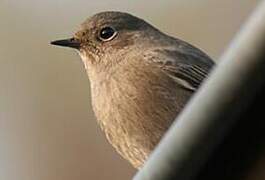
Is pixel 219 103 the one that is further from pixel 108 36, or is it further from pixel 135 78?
pixel 108 36

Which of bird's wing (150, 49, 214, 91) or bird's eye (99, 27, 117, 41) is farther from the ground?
bird's wing (150, 49, 214, 91)

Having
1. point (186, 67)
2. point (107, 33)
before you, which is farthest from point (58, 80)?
point (186, 67)

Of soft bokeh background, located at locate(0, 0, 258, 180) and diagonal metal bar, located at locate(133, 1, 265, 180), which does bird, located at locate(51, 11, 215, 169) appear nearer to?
soft bokeh background, located at locate(0, 0, 258, 180)

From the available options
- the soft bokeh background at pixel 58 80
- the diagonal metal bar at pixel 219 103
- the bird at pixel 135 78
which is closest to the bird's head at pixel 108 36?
the bird at pixel 135 78

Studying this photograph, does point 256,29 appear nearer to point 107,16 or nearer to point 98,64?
point 98,64

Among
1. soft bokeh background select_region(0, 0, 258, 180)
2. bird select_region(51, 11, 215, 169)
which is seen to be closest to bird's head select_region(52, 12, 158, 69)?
bird select_region(51, 11, 215, 169)

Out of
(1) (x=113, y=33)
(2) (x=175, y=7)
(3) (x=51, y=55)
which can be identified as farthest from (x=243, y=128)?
(3) (x=51, y=55)
